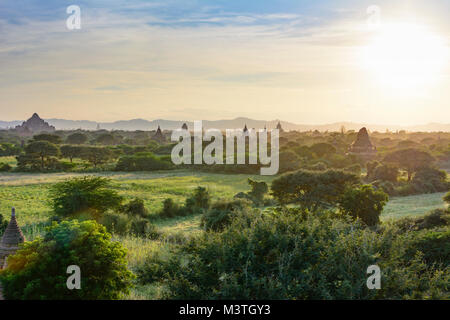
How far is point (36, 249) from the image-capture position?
6438mm

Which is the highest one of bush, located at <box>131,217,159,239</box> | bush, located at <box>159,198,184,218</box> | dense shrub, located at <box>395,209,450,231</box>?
dense shrub, located at <box>395,209,450,231</box>

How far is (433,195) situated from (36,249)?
30.5 meters

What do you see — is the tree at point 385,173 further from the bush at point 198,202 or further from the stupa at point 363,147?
the bush at point 198,202

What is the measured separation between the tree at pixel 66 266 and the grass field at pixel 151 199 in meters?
1.32

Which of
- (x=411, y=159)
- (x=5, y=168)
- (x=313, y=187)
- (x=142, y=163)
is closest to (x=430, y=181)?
(x=411, y=159)

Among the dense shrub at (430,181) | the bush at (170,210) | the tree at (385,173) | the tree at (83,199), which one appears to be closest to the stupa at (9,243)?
the tree at (83,199)

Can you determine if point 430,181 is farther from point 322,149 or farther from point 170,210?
point 322,149

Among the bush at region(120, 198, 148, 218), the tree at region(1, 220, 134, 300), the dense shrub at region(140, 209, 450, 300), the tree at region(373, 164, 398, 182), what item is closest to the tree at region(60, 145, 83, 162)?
the bush at region(120, 198, 148, 218)

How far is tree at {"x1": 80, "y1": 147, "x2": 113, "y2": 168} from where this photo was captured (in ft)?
177

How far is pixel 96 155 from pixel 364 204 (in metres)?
44.1

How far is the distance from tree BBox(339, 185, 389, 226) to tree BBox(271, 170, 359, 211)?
189cm

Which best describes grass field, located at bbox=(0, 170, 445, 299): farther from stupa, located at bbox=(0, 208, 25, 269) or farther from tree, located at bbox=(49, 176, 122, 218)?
stupa, located at bbox=(0, 208, 25, 269)
